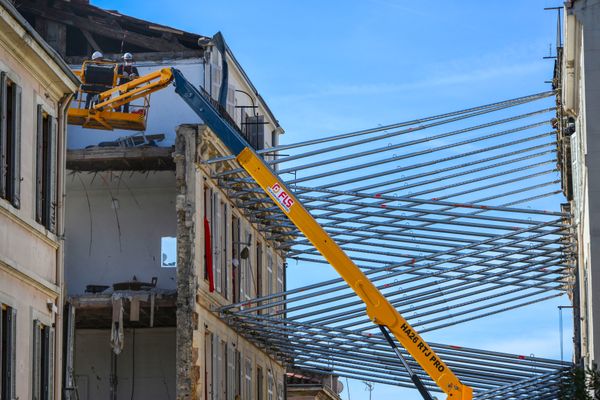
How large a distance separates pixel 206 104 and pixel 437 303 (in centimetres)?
753

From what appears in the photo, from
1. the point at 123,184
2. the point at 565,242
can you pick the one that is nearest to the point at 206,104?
the point at 123,184

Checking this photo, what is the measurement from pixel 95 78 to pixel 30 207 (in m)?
12.2

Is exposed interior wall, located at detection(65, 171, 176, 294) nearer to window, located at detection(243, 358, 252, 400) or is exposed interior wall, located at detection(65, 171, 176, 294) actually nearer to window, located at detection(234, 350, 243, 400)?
window, located at detection(234, 350, 243, 400)

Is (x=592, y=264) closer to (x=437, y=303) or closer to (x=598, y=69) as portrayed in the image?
(x=598, y=69)

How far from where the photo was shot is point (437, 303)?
34656 millimetres

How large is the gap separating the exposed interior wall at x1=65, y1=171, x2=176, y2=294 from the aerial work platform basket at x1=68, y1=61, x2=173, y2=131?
8.53 ft

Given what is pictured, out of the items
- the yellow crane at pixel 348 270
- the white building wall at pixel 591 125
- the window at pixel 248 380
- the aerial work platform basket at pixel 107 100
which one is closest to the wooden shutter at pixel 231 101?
the aerial work platform basket at pixel 107 100

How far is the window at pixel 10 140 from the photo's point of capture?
74.0 ft

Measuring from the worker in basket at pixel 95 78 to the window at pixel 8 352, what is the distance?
44.1 ft

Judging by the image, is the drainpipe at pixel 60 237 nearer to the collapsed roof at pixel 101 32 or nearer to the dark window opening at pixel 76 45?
the collapsed roof at pixel 101 32

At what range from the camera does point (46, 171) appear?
25.1 m

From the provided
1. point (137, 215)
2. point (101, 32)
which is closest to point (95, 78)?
point (101, 32)

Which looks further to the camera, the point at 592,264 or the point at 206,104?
the point at 206,104

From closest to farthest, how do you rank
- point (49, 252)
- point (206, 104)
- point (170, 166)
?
point (49, 252), point (206, 104), point (170, 166)
